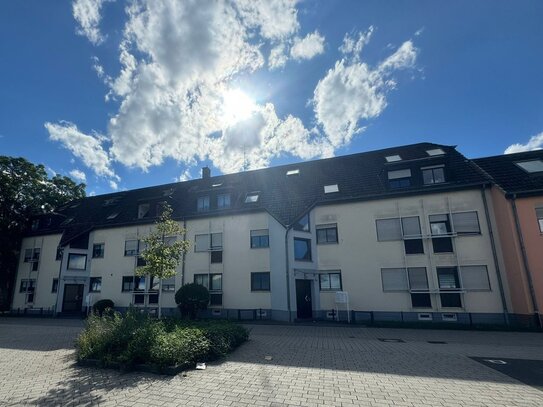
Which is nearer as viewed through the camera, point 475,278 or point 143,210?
point 475,278

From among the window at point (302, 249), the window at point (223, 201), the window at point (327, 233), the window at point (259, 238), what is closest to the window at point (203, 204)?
the window at point (223, 201)

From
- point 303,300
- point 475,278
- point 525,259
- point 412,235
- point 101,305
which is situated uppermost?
point 412,235

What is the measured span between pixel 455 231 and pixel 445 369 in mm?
11892

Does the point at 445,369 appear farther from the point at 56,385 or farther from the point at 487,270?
the point at 487,270

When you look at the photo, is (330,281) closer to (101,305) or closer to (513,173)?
(513,173)

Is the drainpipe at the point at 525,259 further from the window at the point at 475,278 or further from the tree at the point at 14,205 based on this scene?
the tree at the point at 14,205

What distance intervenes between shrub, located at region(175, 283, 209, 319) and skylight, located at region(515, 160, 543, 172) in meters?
21.0

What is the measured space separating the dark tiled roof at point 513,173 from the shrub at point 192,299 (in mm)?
18487

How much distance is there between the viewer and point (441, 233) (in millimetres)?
17766

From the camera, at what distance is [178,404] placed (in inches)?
213

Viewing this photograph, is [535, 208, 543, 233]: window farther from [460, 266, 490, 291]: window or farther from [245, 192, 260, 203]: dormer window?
[245, 192, 260, 203]: dormer window

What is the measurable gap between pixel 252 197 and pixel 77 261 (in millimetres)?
16484

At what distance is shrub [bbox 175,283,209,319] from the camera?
18500mm

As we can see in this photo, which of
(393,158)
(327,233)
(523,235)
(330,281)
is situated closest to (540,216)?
(523,235)
